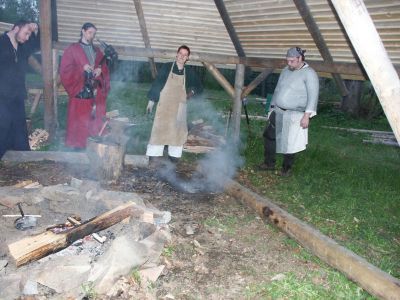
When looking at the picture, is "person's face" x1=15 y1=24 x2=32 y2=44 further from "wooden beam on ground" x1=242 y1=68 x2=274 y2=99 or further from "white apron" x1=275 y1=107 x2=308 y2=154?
"wooden beam on ground" x1=242 y1=68 x2=274 y2=99

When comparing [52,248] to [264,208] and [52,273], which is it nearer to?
[52,273]

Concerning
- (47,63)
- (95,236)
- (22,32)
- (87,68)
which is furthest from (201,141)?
(95,236)

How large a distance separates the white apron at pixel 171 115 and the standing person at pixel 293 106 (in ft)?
5.26

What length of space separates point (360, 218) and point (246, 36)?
13.8 ft

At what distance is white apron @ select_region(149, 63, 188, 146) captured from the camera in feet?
21.8

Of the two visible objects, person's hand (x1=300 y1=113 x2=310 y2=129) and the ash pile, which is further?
person's hand (x1=300 y1=113 x2=310 y2=129)

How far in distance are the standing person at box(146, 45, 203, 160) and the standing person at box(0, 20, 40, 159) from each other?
2127mm

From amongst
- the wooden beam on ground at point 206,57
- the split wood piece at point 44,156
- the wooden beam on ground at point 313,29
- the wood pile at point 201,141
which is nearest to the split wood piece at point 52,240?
the split wood piece at point 44,156

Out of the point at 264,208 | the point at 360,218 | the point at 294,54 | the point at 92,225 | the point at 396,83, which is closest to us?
the point at 396,83

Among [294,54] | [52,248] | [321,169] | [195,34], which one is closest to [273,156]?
[321,169]

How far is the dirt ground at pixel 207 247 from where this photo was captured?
332cm

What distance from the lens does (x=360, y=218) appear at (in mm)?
5152

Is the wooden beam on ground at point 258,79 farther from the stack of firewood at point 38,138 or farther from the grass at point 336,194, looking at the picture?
the stack of firewood at point 38,138

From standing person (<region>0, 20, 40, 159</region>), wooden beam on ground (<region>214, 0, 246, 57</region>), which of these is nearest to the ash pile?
standing person (<region>0, 20, 40, 159</region>)
